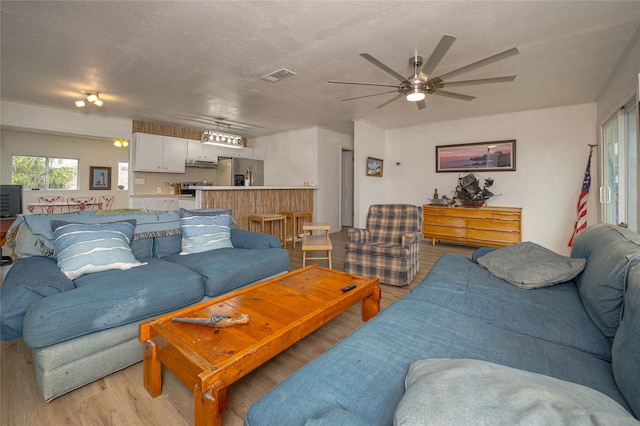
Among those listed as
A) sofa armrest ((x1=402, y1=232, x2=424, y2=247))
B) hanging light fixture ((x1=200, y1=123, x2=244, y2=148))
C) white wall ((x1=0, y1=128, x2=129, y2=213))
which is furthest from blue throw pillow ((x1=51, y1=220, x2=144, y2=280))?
white wall ((x1=0, y1=128, x2=129, y2=213))

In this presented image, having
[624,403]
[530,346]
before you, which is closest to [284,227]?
[530,346]

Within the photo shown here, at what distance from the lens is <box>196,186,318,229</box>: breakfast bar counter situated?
449cm

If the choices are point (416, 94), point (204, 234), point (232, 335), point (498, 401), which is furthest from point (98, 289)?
point (416, 94)

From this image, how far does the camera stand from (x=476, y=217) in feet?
16.9

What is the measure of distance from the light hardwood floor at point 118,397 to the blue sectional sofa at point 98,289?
9 cm

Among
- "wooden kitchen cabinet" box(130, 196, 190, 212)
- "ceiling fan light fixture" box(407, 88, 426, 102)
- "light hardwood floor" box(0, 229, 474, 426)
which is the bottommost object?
"light hardwood floor" box(0, 229, 474, 426)

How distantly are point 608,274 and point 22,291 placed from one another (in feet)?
9.87

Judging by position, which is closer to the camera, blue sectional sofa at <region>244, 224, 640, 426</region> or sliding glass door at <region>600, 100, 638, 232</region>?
blue sectional sofa at <region>244, 224, 640, 426</region>

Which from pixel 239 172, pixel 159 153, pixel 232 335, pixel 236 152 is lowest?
pixel 232 335

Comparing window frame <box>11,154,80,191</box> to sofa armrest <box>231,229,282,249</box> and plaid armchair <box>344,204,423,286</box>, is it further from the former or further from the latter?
plaid armchair <box>344,204,423,286</box>

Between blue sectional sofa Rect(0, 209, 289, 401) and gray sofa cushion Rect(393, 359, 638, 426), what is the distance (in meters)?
1.73

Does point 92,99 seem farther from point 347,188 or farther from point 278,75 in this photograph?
point 347,188

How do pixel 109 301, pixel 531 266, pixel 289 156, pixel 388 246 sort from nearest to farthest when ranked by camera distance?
1. pixel 109 301
2. pixel 531 266
3. pixel 388 246
4. pixel 289 156

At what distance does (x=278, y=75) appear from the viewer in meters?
3.42
